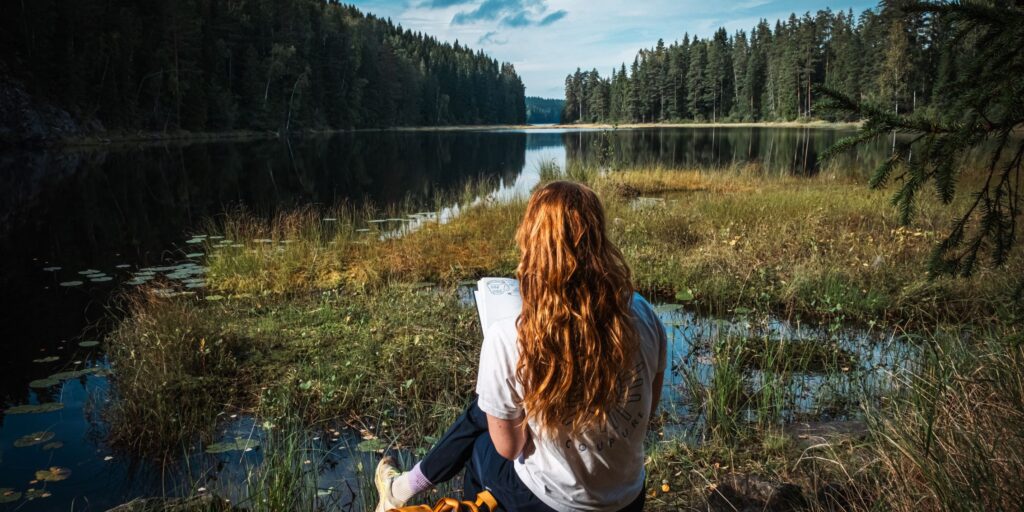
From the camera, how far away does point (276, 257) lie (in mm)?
8938

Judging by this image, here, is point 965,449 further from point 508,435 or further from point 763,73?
point 763,73

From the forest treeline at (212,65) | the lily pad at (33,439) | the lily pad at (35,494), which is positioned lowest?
the lily pad at (35,494)

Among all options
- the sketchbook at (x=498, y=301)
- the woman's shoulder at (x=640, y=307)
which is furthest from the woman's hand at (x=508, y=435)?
the woman's shoulder at (x=640, y=307)

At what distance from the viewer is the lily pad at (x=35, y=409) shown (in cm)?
523

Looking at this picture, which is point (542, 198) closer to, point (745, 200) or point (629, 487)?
point (629, 487)

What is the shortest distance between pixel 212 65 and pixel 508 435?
58420mm

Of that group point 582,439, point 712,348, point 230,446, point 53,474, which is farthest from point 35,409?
point 712,348

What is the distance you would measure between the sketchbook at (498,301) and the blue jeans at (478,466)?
51cm

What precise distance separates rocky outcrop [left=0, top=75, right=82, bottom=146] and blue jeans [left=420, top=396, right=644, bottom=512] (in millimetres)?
38856

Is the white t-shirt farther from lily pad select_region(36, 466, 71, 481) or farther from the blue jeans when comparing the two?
lily pad select_region(36, 466, 71, 481)

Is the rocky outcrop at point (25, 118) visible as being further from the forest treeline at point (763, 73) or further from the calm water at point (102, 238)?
the forest treeline at point (763, 73)

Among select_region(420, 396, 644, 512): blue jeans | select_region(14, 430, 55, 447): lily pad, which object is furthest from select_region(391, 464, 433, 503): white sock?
select_region(14, 430, 55, 447): lily pad

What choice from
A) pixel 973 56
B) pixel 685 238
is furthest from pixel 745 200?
pixel 973 56

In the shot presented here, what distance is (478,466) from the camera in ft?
7.92
